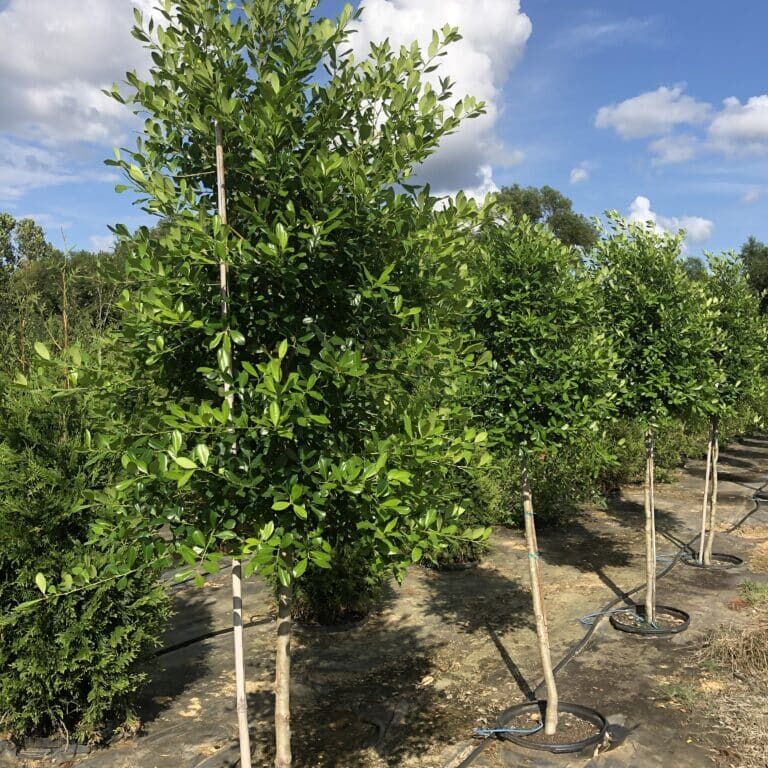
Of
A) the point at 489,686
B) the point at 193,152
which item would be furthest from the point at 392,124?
the point at 489,686

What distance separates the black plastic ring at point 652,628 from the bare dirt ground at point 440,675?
0.11 m

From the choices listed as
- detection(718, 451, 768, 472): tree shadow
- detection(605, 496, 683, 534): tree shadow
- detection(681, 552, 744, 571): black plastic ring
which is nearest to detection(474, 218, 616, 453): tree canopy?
detection(681, 552, 744, 571): black plastic ring

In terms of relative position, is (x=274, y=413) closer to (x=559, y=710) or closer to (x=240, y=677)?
(x=240, y=677)

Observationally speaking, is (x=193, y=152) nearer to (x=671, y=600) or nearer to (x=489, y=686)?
(x=489, y=686)

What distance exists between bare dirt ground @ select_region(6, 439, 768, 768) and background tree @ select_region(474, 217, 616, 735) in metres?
0.92

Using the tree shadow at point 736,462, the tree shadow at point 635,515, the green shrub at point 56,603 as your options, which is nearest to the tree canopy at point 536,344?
the green shrub at point 56,603

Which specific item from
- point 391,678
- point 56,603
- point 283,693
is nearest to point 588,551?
point 391,678

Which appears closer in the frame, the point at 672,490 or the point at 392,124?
the point at 392,124

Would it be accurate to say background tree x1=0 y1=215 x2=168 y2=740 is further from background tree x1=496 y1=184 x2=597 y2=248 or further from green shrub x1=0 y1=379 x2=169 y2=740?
background tree x1=496 y1=184 x2=597 y2=248

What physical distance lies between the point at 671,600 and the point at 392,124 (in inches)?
313

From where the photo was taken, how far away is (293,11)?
3.36m

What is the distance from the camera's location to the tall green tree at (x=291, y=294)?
9.39 ft

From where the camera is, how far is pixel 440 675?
6852 millimetres

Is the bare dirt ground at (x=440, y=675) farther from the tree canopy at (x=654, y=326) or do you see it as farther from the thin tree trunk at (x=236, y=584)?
the tree canopy at (x=654, y=326)
